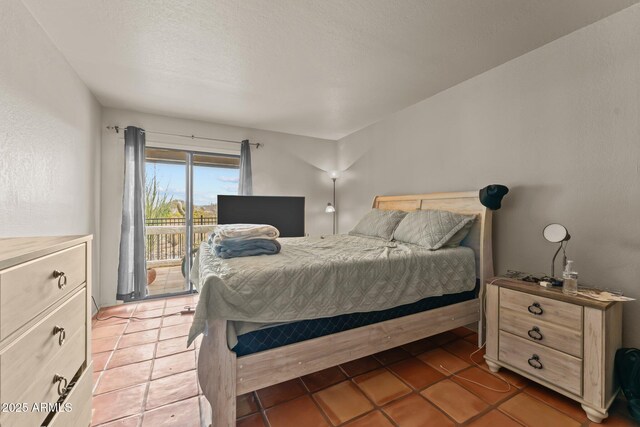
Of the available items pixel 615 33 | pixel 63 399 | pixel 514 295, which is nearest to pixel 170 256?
pixel 63 399

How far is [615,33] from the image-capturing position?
169 centimetres

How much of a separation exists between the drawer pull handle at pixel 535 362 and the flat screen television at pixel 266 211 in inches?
112

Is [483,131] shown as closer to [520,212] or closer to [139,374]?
[520,212]

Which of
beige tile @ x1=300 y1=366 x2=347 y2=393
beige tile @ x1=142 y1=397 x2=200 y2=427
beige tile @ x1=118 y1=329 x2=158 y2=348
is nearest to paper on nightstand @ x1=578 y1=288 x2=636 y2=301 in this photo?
beige tile @ x1=300 y1=366 x2=347 y2=393

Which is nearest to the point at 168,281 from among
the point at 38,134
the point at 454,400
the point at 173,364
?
the point at 173,364

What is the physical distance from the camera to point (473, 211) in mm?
2381

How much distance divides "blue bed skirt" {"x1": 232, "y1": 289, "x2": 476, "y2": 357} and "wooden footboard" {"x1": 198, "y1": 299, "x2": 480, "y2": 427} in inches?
1.2

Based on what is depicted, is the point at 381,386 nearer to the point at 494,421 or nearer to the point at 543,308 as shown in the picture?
the point at 494,421

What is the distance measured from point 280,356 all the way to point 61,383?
34.6 inches

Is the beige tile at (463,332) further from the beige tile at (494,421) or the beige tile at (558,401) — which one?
the beige tile at (494,421)

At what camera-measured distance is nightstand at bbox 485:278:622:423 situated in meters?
1.40

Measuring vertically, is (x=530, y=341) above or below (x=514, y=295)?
below

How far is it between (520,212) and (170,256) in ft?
13.4

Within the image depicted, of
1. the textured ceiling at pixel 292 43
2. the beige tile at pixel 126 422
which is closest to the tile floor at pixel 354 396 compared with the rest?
the beige tile at pixel 126 422
